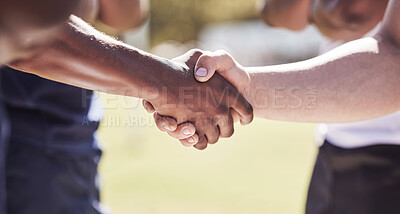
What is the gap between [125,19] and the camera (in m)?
2.70

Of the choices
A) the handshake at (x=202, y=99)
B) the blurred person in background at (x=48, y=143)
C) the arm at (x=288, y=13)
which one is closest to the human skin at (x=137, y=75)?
the handshake at (x=202, y=99)

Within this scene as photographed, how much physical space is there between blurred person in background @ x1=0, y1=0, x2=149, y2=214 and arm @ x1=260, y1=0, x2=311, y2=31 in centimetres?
109

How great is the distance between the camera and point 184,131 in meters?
1.79

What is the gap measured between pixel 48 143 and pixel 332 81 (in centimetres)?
130

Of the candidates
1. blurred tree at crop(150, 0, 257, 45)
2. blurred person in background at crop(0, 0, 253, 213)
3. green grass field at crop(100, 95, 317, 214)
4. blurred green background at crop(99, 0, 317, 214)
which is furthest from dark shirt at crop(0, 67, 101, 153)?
blurred tree at crop(150, 0, 257, 45)

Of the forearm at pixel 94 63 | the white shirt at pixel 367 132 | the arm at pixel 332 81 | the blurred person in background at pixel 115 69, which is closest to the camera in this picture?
the blurred person in background at pixel 115 69

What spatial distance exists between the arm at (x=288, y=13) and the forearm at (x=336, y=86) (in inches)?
38.3

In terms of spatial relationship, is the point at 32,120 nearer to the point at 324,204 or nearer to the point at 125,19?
the point at 125,19

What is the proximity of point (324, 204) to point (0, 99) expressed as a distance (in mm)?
1571

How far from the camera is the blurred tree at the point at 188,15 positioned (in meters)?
→ 21.1

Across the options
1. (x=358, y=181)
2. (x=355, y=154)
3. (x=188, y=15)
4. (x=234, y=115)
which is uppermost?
(x=188, y=15)

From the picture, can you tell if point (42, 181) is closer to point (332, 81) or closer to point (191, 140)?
point (191, 140)

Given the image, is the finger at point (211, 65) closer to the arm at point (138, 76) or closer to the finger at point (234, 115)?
the arm at point (138, 76)

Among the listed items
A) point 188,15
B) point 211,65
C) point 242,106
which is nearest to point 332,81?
point 242,106
